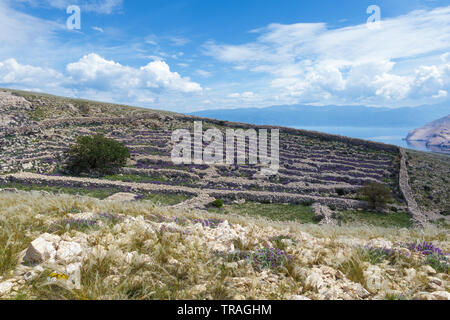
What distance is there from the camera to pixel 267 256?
14.2 ft

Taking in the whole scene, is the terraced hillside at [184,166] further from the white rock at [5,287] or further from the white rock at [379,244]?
the white rock at [5,287]

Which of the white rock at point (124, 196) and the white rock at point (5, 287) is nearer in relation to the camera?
the white rock at point (5, 287)

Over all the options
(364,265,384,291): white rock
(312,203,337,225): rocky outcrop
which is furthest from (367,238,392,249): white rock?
(312,203,337,225): rocky outcrop

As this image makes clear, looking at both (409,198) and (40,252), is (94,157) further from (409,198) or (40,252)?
(409,198)

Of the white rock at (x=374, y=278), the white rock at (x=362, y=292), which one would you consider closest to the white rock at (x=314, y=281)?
the white rock at (x=362, y=292)

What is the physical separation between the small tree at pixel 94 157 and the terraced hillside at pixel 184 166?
1.62 meters

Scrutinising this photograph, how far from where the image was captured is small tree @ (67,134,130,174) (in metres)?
27.9

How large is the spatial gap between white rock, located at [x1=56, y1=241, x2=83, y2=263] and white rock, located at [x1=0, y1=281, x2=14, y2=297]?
1.98 feet

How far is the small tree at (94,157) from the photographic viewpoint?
27.9m

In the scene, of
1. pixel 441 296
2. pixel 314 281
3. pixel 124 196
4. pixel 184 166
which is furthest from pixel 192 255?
pixel 184 166

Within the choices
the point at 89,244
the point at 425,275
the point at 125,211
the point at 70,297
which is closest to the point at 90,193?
the point at 125,211

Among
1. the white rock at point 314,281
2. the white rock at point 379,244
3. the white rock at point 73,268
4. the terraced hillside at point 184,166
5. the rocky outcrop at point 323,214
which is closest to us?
the white rock at point 73,268

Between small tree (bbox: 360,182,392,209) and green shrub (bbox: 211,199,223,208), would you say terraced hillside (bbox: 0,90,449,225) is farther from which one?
green shrub (bbox: 211,199,223,208)
